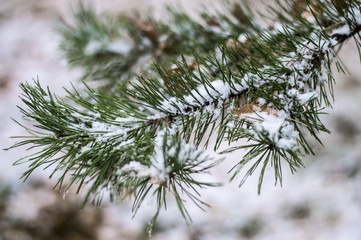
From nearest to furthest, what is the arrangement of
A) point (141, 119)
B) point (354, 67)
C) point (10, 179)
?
point (141, 119) < point (10, 179) < point (354, 67)

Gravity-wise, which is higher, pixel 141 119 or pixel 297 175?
pixel 297 175

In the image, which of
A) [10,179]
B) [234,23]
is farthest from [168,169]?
[10,179]

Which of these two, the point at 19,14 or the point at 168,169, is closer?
the point at 168,169

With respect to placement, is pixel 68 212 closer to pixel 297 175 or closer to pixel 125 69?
pixel 125 69

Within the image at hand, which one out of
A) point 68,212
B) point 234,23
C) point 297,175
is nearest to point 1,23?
point 68,212

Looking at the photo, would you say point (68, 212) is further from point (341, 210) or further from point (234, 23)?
point (341, 210)

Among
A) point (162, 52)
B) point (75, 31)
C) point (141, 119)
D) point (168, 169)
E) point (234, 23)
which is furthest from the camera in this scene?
point (75, 31)

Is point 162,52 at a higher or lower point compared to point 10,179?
higher

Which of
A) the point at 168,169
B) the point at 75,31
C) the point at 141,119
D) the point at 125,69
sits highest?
the point at 75,31

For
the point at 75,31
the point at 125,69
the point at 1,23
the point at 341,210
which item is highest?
the point at 1,23
